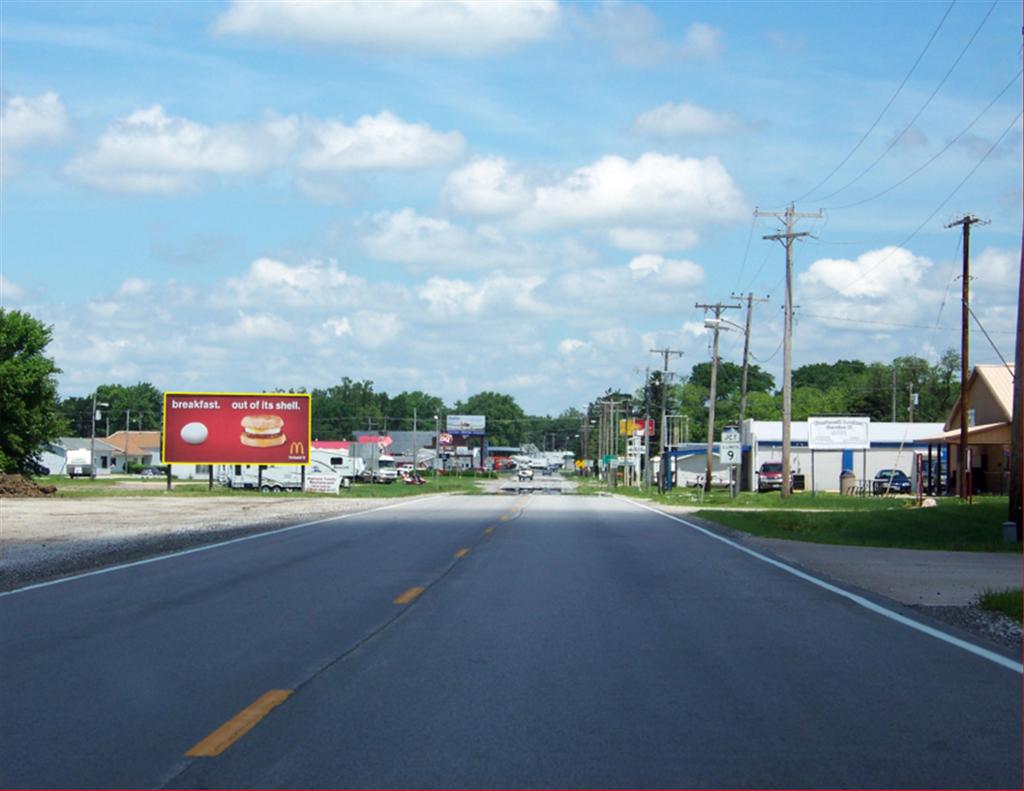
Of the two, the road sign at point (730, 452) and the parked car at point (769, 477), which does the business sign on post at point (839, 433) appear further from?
the road sign at point (730, 452)

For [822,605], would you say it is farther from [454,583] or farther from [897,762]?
[897,762]

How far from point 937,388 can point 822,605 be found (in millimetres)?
130798

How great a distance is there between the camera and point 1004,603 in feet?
49.0

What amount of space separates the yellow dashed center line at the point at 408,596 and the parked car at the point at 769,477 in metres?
63.1

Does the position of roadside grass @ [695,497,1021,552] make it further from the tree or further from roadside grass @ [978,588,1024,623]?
the tree

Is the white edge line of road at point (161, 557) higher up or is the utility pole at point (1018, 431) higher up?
the utility pole at point (1018, 431)

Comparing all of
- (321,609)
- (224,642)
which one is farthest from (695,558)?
(224,642)

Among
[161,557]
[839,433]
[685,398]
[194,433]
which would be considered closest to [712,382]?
[839,433]

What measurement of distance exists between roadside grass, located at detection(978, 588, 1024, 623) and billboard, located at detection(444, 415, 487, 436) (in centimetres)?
17118

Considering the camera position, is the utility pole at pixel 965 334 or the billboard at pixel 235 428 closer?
the utility pole at pixel 965 334

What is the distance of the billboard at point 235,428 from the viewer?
218 ft

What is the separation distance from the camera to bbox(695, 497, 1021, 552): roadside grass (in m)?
28.0

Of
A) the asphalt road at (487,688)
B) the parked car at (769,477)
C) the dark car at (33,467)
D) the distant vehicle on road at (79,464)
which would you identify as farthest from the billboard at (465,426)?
the asphalt road at (487,688)

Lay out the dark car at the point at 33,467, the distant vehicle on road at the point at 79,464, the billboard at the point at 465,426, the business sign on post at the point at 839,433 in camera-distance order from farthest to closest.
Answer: the billboard at the point at 465,426 → the distant vehicle on road at the point at 79,464 → the dark car at the point at 33,467 → the business sign on post at the point at 839,433
